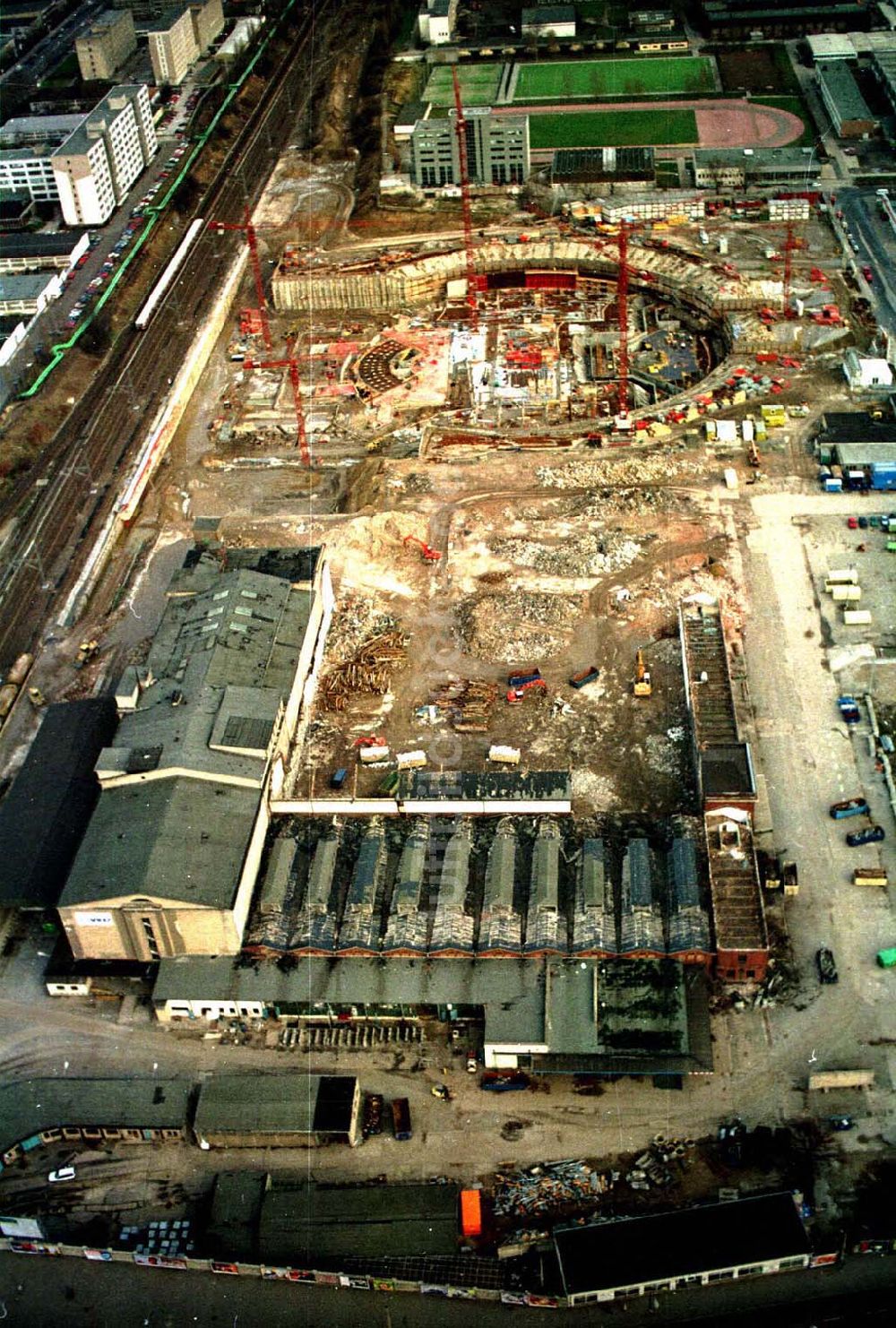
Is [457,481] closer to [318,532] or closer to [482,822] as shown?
[318,532]

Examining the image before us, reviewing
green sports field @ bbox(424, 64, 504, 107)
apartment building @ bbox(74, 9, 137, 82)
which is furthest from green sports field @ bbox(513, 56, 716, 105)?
apartment building @ bbox(74, 9, 137, 82)

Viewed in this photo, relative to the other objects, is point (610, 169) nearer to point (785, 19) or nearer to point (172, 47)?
point (785, 19)

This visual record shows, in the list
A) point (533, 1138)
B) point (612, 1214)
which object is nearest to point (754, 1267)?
point (612, 1214)

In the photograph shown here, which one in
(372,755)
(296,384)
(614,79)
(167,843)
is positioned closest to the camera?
(167,843)

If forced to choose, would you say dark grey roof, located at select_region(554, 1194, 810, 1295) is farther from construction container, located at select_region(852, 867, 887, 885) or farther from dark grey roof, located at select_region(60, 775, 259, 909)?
dark grey roof, located at select_region(60, 775, 259, 909)

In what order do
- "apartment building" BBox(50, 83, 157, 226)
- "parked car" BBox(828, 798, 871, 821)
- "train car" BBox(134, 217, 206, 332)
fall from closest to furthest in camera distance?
1. "parked car" BBox(828, 798, 871, 821)
2. "train car" BBox(134, 217, 206, 332)
3. "apartment building" BBox(50, 83, 157, 226)

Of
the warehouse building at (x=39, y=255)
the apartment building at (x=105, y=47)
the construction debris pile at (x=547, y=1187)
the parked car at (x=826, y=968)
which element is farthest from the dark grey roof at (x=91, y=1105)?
the apartment building at (x=105, y=47)

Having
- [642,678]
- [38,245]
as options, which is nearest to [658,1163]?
[642,678]
